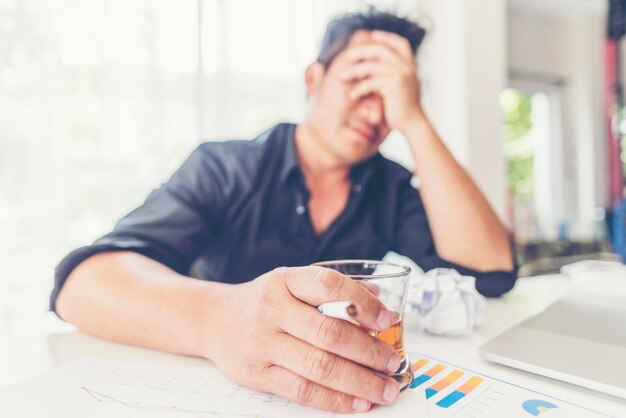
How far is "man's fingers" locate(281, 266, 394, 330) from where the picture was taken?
0.96ft

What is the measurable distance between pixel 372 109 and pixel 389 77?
75 millimetres

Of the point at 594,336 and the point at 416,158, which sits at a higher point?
the point at 416,158

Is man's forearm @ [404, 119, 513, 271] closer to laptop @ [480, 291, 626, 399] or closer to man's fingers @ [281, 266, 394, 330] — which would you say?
laptop @ [480, 291, 626, 399]

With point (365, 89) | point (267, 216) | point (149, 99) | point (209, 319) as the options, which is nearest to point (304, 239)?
point (267, 216)

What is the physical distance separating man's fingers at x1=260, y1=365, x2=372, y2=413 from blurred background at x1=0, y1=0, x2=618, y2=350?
87 cm

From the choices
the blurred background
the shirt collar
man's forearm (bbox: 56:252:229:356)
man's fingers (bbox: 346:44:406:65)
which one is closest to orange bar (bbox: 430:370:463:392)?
man's forearm (bbox: 56:252:229:356)

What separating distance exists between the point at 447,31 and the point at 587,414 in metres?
1.77

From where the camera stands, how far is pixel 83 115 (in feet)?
3.30

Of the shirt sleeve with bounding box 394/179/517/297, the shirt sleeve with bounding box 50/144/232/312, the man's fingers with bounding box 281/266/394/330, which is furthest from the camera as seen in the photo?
the shirt sleeve with bounding box 394/179/517/297

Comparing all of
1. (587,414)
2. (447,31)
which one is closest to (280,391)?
(587,414)

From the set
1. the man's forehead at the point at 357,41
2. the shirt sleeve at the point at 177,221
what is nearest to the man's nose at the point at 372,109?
the man's forehead at the point at 357,41

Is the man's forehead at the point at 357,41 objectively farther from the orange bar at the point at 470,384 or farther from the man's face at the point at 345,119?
the orange bar at the point at 470,384

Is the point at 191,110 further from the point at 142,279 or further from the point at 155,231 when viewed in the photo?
the point at 142,279

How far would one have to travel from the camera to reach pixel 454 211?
0.75 metres
